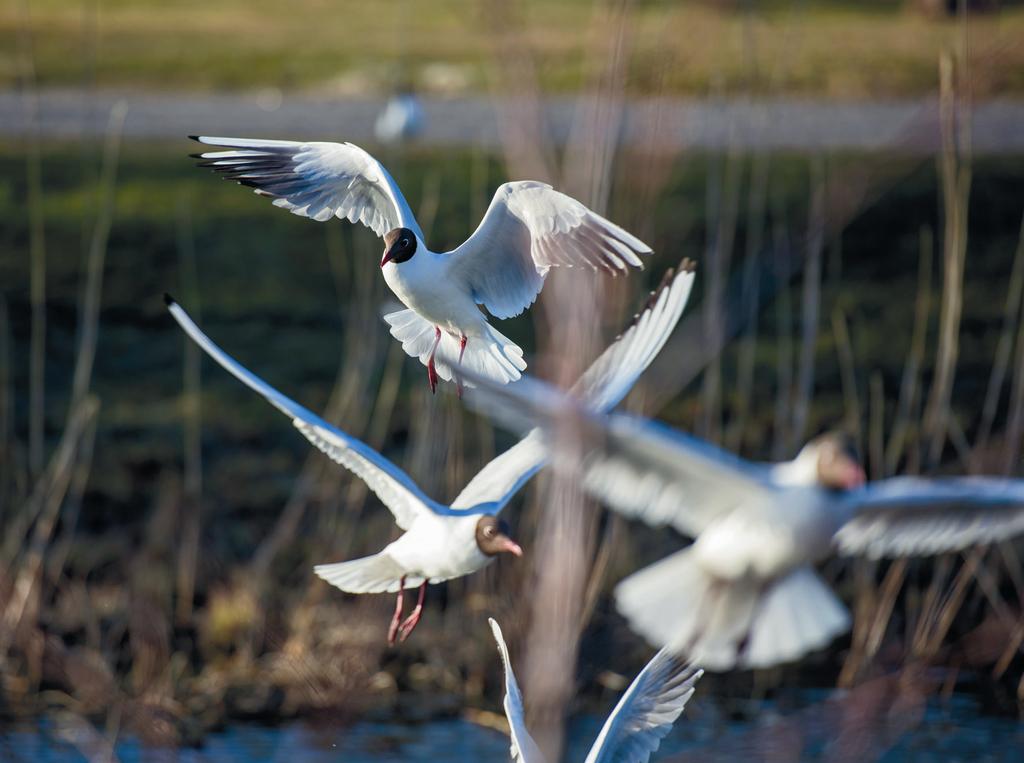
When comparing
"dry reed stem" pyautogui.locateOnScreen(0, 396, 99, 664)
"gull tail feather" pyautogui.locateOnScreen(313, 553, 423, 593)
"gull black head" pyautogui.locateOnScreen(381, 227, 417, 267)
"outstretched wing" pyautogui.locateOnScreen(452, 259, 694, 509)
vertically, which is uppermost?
"gull black head" pyautogui.locateOnScreen(381, 227, 417, 267)

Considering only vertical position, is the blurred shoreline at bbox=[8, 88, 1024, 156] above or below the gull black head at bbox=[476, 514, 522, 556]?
above

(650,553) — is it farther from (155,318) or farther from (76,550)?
(155,318)

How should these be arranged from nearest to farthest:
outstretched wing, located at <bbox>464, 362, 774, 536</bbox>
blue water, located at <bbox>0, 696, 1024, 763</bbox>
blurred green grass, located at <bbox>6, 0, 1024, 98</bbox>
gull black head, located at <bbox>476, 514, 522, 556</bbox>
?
1. outstretched wing, located at <bbox>464, 362, 774, 536</bbox>
2. gull black head, located at <bbox>476, 514, 522, 556</bbox>
3. blue water, located at <bbox>0, 696, 1024, 763</bbox>
4. blurred green grass, located at <bbox>6, 0, 1024, 98</bbox>

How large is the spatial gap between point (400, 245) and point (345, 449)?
23.6 inches

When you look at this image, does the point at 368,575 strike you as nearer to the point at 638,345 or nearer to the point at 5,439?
the point at 638,345

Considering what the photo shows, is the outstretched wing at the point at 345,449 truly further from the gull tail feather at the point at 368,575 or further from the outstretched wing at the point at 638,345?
the outstretched wing at the point at 638,345

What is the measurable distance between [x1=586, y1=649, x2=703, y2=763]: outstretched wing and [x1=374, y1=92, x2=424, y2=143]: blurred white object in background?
30.6ft

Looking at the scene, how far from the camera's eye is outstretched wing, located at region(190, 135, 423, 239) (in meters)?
4.55

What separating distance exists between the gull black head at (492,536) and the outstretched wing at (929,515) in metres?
1.04

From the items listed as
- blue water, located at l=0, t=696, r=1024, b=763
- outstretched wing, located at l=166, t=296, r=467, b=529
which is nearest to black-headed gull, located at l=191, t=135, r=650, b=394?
outstretched wing, located at l=166, t=296, r=467, b=529

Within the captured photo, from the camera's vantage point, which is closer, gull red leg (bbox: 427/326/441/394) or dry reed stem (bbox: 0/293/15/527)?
gull red leg (bbox: 427/326/441/394)

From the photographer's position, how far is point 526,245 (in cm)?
461

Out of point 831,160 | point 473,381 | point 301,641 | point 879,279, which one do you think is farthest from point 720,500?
point 831,160

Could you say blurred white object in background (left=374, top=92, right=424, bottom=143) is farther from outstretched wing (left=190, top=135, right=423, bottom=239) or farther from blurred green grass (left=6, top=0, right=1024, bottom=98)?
outstretched wing (left=190, top=135, right=423, bottom=239)
